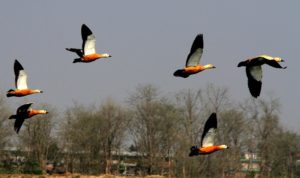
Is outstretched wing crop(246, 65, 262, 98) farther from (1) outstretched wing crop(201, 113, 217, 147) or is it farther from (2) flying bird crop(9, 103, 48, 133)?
(2) flying bird crop(9, 103, 48, 133)

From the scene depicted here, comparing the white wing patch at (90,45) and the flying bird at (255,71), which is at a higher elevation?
the white wing patch at (90,45)

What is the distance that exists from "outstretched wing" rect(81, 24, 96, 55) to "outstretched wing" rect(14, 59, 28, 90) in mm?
3038

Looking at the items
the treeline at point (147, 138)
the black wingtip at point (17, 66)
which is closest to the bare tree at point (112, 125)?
the treeline at point (147, 138)

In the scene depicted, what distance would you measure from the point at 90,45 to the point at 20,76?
3.38m

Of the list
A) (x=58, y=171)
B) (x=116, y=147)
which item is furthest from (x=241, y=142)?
(x=58, y=171)

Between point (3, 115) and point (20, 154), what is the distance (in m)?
7.68

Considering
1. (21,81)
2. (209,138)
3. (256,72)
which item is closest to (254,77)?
(256,72)

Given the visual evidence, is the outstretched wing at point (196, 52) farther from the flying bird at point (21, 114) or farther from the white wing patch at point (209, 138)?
the flying bird at point (21, 114)

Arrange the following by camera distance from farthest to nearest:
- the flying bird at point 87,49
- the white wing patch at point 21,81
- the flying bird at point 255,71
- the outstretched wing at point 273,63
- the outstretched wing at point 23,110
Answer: the white wing patch at point 21,81
the outstretched wing at point 23,110
the flying bird at point 87,49
the flying bird at point 255,71
the outstretched wing at point 273,63

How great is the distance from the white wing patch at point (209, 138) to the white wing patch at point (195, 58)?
274 cm

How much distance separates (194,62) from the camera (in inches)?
840

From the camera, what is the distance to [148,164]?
75.5 m

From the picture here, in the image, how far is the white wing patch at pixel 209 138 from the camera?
2027 cm

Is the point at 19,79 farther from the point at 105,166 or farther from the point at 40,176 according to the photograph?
the point at 105,166
